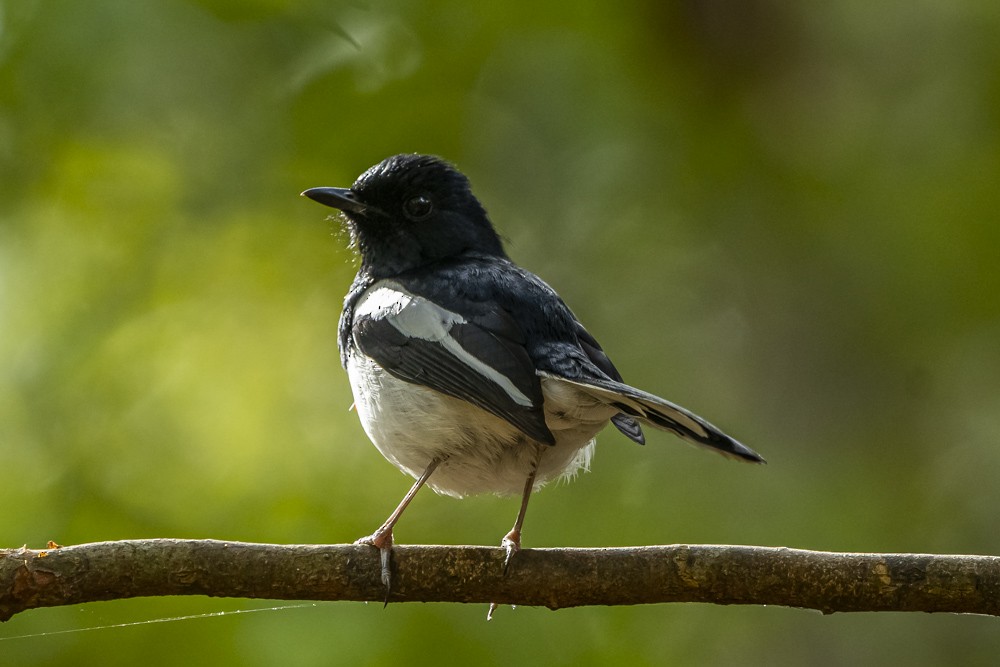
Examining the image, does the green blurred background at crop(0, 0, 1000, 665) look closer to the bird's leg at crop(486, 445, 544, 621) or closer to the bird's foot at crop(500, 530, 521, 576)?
the bird's leg at crop(486, 445, 544, 621)

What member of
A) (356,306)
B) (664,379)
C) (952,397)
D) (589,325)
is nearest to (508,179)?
(589,325)

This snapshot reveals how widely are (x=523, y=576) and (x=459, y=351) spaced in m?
0.90

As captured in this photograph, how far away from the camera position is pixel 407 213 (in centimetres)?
466

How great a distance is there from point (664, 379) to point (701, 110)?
148cm

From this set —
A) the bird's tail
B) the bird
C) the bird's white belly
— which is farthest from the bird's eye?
the bird's tail

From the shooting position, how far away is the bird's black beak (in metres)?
4.58

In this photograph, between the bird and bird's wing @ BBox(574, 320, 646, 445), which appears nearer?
the bird

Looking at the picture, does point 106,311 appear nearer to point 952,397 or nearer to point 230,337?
point 230,337

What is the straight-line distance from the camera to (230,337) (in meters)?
6.11

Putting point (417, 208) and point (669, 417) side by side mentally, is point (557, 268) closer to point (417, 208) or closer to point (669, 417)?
point (417, 208)

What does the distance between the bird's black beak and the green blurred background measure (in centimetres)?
90

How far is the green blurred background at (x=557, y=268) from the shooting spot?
16.7ft

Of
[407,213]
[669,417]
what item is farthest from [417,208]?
[669,417]

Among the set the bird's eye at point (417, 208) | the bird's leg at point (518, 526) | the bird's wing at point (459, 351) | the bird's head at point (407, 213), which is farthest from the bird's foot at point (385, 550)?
the bird's eye at point (417, 208)
